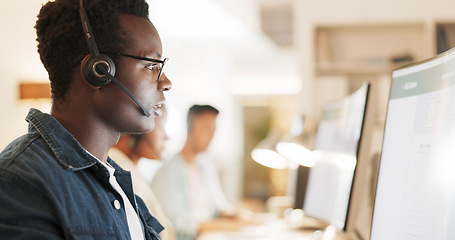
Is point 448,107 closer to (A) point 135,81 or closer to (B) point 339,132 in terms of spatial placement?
(A) point 135,81

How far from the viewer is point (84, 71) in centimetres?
95

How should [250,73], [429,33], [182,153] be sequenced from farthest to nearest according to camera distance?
[250,73]
[429,33]
[182,153]

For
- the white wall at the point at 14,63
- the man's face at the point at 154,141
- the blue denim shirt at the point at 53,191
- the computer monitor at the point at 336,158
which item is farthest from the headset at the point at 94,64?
the man's face at the point at 154,141

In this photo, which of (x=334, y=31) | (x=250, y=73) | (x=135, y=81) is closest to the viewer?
(x=135, y=81)

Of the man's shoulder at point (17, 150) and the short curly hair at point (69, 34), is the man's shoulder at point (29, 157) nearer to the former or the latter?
the man's shoulder at point (17, 150)

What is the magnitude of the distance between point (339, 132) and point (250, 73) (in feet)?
21.2

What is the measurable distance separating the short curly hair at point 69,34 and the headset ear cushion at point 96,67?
2 cm

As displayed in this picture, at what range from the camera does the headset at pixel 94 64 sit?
936 millimetres

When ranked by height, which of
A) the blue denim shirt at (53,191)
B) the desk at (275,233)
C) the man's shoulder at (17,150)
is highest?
the man's shoulder at (17,150)

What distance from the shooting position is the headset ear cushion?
36.8 inches

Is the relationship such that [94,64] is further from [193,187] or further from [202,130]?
[193,187]

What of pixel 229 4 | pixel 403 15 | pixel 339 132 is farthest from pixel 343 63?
pixel 339 132

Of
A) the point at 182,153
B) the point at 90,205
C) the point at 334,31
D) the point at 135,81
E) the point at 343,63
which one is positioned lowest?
the point at 182,153

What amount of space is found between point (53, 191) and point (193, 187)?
112 inches
